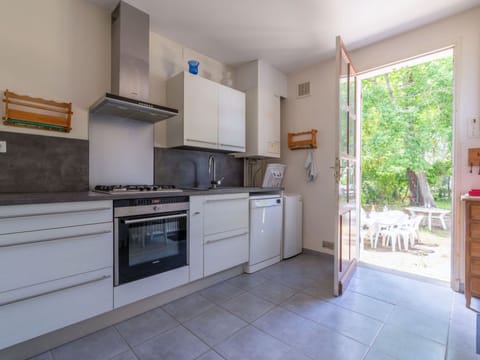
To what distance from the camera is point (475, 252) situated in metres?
1.79

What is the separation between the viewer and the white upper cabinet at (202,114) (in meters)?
2.38

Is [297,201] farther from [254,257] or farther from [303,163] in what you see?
[254,257]

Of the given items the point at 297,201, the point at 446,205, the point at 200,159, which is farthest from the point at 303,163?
the point at 446,205

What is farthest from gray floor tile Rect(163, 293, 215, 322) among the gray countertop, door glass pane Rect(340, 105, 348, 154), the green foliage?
the green foliage

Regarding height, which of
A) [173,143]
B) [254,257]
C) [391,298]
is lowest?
[391,298]

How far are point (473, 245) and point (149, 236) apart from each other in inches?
95.7

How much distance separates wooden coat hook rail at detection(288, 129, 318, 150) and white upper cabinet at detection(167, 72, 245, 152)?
35.4 inches

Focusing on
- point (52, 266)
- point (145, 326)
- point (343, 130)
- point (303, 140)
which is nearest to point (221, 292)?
point (145, 326)

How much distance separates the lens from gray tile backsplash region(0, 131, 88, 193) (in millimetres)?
1683

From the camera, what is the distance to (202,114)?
2494 millimetres

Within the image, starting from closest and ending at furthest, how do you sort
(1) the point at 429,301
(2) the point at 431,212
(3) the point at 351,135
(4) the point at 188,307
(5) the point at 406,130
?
(4) the point at 188,307 → (1) the point at 429,301 → (3) the point at 351,135 → (2) the point at 431,212 → (5) the point at 406,130

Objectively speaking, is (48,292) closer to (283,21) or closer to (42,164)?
(42,164)

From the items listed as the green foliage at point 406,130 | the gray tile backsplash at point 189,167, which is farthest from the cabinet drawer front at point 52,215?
the green foliage at point 406,130

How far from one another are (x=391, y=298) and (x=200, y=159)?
2.33 m
